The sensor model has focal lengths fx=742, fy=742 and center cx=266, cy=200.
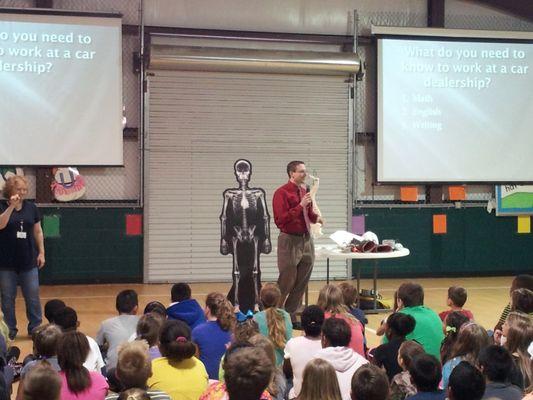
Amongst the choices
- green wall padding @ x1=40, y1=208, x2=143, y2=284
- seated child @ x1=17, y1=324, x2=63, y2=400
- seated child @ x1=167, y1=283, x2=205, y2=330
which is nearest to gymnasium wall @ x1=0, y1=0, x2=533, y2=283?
green wall padding @ x1=40, y1=208, x2=143, y2=284

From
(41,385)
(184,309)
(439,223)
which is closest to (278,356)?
(184,309)

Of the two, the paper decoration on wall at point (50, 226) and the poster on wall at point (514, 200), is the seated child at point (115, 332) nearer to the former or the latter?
the paper decoration on wall at point (50, 226)

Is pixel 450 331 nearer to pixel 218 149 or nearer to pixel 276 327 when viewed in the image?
pixel 276 327

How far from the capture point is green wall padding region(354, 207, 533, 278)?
36.3 ft

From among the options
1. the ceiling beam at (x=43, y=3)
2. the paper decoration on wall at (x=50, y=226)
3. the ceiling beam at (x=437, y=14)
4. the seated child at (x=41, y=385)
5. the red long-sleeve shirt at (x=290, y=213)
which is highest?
the ceiling beam at (x=437, y=14)

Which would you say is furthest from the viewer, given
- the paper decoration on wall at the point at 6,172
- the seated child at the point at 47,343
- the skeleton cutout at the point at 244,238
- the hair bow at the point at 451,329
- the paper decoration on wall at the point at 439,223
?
the paper decoration on wall at the point at 439,223

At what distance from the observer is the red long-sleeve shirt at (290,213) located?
701 centimetres

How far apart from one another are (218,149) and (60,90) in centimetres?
230

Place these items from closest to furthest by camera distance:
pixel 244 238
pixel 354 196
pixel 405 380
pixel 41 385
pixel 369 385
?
pixel 41 385 → pixel 369 385 → pixel 405 380 → pixel 244 238 → pixel 354 196

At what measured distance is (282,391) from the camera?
12.7 ft

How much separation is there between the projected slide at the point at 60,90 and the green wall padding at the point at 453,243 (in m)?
3.92

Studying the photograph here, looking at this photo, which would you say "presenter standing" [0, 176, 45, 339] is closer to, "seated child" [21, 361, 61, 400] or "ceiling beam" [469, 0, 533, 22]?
"seated child" [21, 361, 61, 400]

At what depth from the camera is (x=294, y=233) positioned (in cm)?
705

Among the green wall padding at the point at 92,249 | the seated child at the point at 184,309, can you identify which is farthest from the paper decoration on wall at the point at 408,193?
the seated child at the point at 184,309
